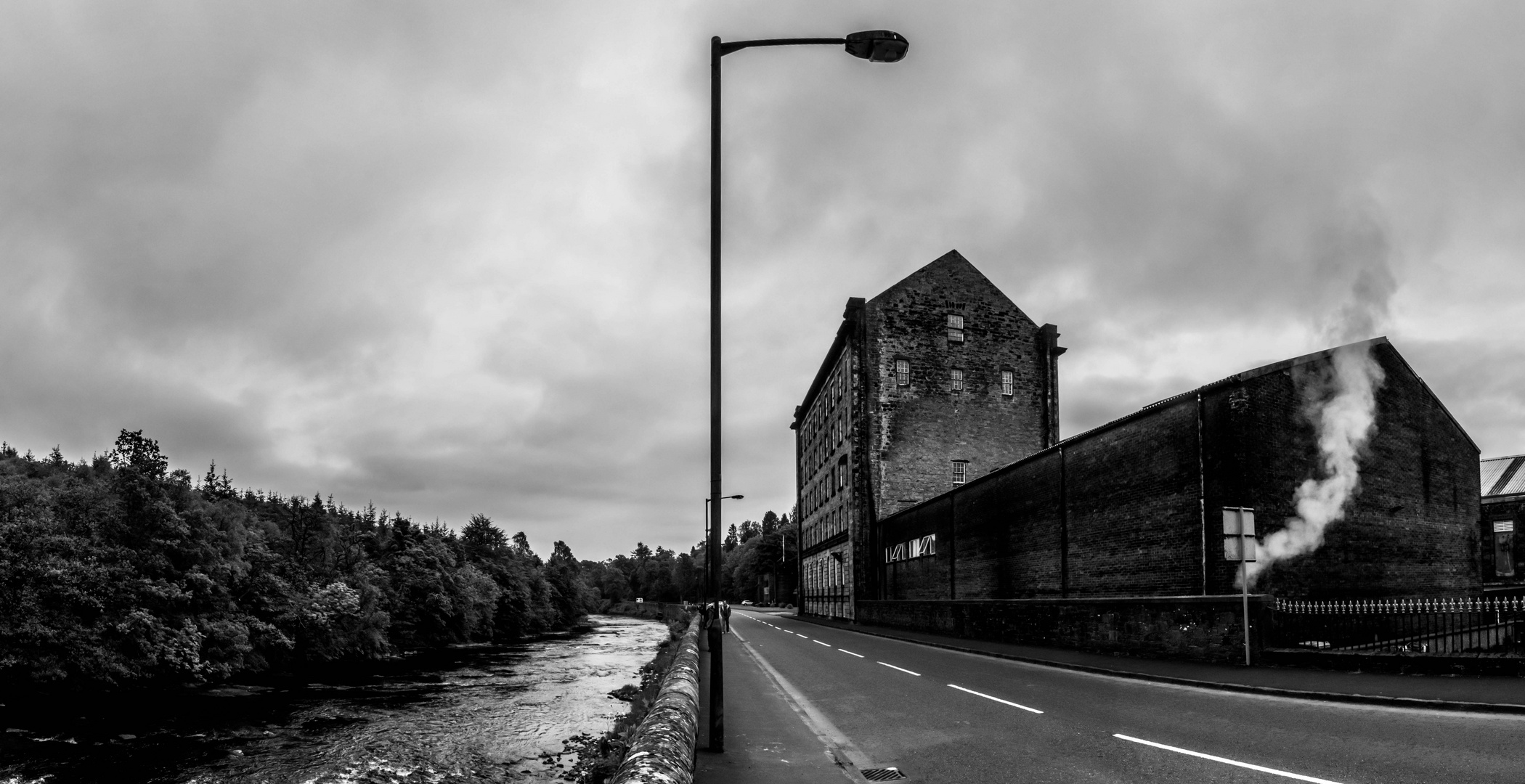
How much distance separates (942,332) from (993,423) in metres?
5.84

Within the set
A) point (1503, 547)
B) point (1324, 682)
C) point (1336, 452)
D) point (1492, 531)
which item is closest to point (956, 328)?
point (1492, 531)

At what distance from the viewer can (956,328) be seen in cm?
4978

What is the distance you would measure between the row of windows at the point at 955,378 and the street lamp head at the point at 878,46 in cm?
4056

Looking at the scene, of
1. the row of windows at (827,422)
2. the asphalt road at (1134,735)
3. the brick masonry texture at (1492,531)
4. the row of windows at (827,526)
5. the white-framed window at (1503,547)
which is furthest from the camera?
the row of windows at (827,526)

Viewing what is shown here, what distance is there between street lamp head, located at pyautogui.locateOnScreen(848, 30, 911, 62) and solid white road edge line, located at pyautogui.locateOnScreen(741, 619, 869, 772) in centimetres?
693

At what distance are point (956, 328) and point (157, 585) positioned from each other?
38.4 metres

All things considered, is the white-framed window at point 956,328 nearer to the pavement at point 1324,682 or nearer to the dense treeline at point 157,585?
the pavement at point 1324,682

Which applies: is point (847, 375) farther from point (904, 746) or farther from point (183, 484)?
point (904, 746)

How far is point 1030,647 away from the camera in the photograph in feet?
76.4

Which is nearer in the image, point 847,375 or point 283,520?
point 847,375

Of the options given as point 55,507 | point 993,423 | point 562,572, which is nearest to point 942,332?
point 993,423

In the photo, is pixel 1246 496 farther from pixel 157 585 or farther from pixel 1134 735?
pixel 157 585

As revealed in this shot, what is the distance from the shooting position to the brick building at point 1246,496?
20266 millimetres

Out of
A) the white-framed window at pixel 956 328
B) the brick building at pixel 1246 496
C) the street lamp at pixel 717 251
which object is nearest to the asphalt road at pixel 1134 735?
the street lamp at pixel 717 251
